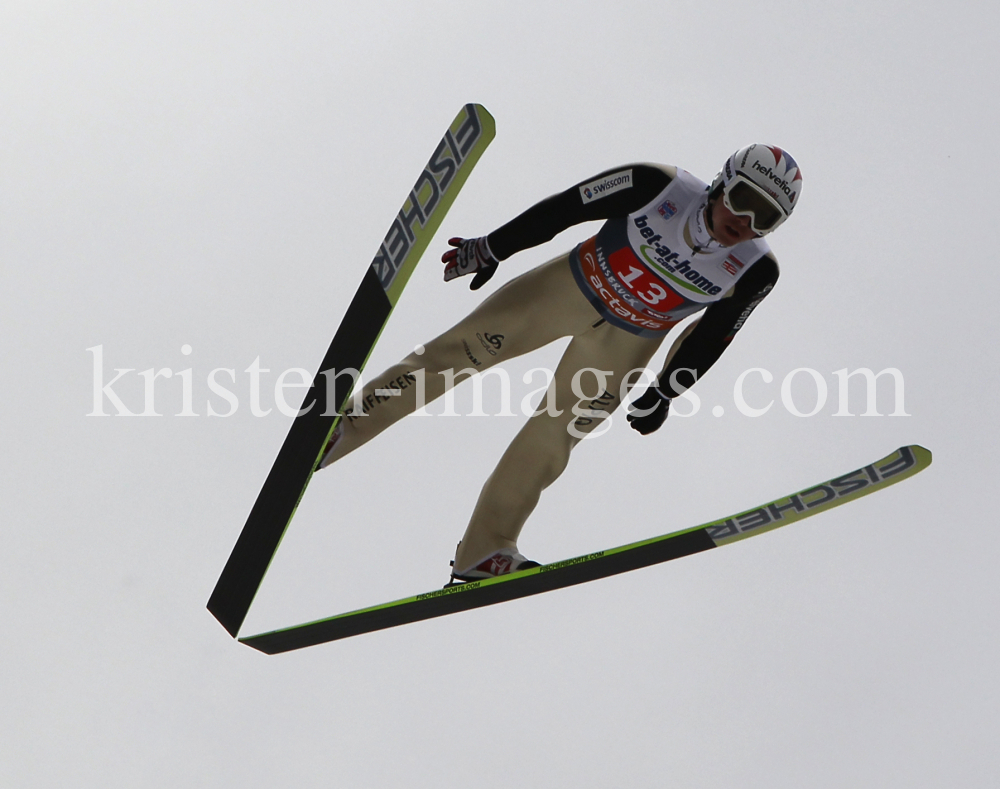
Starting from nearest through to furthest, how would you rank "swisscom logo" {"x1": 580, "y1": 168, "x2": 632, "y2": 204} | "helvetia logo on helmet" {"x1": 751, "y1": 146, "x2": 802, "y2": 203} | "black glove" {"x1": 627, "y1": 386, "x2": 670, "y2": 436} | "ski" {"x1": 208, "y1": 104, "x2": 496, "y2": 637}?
"ski" {"x1": 208, "y1": 104, "x2": 496, "y2": 637} < "helvetia logo on helmet" {"x1": 751, "y1": 146, "x2": 802, "y2": 203} < "swisscom logo" {"x1": 580, "y1": 168, "x2": 632, "y2": 204} < "black glove" {"x1": 627, "y1": 386, "x2": 670, "y2": 436}

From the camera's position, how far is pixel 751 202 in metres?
3.07

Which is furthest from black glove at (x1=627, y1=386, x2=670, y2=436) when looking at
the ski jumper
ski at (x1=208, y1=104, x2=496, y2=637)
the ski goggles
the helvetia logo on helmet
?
ski at (x1=208, y1=104, x2=496, y2=637)

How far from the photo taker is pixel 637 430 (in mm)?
3445

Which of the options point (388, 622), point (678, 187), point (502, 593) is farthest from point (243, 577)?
point (678, 187)

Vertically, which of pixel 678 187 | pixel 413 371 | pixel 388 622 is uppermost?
pixel 678 187

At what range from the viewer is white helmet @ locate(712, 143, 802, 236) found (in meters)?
3.05

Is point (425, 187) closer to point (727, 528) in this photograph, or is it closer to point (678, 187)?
point (678, 187)

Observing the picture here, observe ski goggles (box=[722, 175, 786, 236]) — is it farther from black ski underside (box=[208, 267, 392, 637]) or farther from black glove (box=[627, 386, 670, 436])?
black ski underside (box=[208, 267, 392, 637])

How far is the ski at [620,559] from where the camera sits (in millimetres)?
3289

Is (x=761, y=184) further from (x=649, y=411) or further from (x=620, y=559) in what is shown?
(x=620, y=559)

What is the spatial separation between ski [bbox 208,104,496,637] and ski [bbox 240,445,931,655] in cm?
27

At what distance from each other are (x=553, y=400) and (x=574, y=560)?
0.53 metres

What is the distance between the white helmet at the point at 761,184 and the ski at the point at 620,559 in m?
0.81

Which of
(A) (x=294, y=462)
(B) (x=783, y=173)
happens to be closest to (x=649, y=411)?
(B) (x=783, y=173)
